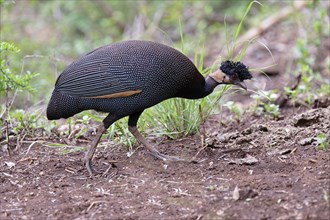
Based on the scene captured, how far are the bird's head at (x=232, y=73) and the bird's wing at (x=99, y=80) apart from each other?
0.76m

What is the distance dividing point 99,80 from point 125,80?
21cm

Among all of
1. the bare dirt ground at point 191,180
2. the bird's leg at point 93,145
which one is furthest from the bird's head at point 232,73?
the bird's leg at point 93,145

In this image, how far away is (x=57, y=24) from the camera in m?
12.2

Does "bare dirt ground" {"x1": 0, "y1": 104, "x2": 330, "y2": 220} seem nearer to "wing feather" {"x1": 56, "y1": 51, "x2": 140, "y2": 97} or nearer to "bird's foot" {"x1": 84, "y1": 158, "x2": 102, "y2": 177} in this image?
"bird's foot" {"x1": 84, "y1": 158, "x2": 102, "y2": 177}

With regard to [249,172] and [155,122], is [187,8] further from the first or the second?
[249,172]

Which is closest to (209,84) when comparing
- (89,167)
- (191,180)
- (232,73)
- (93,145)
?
(232,73)

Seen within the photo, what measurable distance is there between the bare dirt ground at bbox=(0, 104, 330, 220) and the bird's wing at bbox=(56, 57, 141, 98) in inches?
26.5

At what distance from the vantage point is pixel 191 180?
177 inches

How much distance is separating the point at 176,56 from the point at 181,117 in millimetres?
876

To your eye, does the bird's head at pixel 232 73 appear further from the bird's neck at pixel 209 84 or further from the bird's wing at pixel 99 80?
the bird's wing at pixel 99 80

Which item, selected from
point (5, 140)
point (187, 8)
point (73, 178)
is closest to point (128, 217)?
point (73, 178)

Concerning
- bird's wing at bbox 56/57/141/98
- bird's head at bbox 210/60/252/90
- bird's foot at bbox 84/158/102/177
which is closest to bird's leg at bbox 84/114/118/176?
bird's foot at bbox 84/158/102/177

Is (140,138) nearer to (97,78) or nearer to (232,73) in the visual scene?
(97,78)

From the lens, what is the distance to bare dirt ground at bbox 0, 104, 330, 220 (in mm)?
3795
